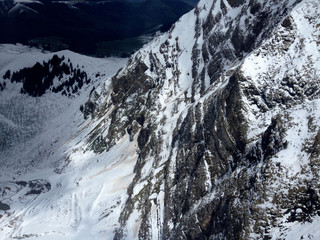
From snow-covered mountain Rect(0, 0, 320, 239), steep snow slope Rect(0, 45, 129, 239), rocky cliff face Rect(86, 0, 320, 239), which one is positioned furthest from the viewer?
steep snow slope Rect(0, 45, 129, 239)

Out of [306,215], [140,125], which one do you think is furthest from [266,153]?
[140,125]

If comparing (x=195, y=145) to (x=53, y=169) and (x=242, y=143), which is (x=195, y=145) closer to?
(x=242, y=143)

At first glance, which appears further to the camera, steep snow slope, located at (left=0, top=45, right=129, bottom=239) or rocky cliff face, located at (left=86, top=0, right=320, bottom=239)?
steep snow slope, located at (left=0, top=45, right=129, bottom=239)

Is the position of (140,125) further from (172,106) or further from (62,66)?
(62,66)

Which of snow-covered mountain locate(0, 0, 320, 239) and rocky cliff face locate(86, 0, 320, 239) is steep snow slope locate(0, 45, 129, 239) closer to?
snow-covered mountain locate(0, 0, 320, 239)

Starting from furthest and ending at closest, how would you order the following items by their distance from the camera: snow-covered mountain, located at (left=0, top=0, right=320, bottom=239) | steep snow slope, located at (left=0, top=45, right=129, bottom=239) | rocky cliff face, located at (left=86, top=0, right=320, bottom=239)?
steep snow slope, located at (left=0, top=45, right=129, bottom=239) < snow-covered mountain, located at (left=0, top=0, right=320, bottom=239) < rocky cliff face, located at (left=86, top=0, right=320, bottom=239)

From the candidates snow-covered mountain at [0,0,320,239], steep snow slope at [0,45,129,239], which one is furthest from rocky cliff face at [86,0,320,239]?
steep snow slope at [0,45,129,239]

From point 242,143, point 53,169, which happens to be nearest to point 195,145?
point 242,143
